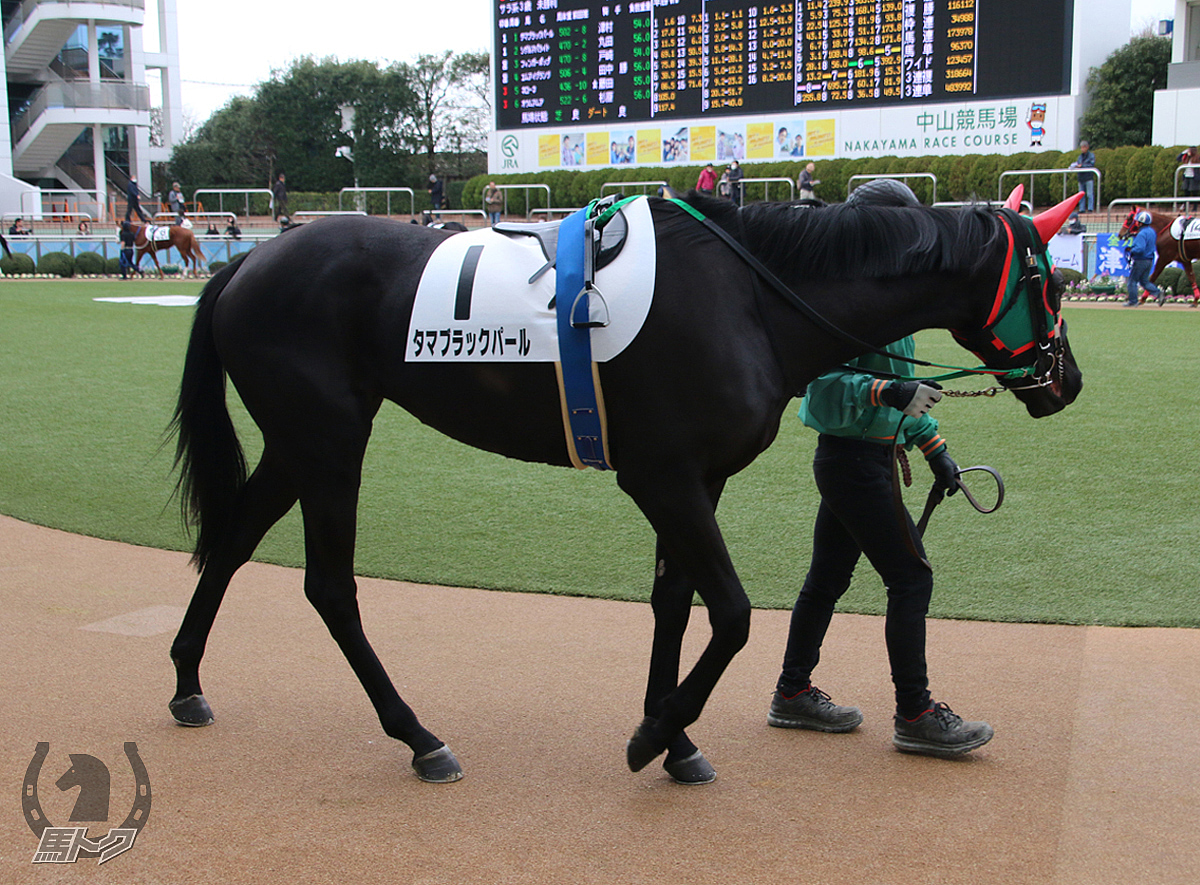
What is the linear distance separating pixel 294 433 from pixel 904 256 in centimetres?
156

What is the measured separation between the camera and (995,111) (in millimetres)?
19672

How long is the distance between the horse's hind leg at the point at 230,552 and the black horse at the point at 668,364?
0.15 m

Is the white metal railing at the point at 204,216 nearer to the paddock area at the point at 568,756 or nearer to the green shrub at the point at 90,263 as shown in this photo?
the green shrub at the point at 90,263

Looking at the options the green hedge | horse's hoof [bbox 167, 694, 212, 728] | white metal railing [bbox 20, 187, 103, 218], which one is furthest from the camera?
white metal railing [bbox 20, 187, 103, 218]

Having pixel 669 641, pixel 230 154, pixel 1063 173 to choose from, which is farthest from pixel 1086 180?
pixel 230 154

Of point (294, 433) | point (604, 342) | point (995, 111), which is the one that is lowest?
point (294, 433)

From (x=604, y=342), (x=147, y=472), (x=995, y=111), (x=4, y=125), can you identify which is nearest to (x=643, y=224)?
(x=604, y=342)

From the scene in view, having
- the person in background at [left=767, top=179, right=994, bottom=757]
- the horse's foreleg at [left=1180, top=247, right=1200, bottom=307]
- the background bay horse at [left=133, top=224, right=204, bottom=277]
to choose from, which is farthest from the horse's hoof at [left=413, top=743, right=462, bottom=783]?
the background bay horse at [left=133, top=224, right=204, bottom=277]

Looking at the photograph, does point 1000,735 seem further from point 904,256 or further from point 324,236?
point 324,236

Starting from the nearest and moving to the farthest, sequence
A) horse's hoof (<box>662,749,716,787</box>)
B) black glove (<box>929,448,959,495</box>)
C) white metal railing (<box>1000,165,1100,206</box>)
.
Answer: horse's hoof (<box>662,749,716,787</box>), black glove (<box>929,448,959,495</box>), white metal railing (<box>1000,165,1100,206</box>)

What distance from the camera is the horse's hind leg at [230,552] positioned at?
9.84 feet

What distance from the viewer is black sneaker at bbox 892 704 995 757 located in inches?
106

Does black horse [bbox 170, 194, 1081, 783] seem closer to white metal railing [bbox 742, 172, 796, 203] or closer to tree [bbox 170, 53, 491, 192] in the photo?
white metal railing [bbox 742, 172, 796, 203]

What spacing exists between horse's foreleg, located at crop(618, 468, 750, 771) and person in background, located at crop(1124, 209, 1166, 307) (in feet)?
46.2
